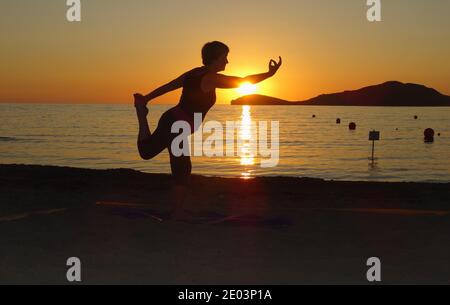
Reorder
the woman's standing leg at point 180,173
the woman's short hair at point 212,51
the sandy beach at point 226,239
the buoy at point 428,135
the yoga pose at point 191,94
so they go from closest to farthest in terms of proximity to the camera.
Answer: the sandy beach at point 226,239 < the yoga pose at point 191,94 < the woman's short hair at point 212,51 < the woman's standing leg at point 180,173 < the buoy at point 428,135

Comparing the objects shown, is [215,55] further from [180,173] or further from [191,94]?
[180,173]

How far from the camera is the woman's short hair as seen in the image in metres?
7.84

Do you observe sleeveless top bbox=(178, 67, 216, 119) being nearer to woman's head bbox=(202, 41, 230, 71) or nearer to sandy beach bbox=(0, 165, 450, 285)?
woman's head bbox=(202, 41, 230, 71)

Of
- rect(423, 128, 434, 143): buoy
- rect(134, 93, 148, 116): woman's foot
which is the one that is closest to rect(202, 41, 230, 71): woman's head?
rect(134, 93, 148, 116): woman's foot

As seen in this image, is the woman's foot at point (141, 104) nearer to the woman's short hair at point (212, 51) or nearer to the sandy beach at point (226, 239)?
the woman's short hair at point (212, 51)

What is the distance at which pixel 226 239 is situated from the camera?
7.69 meters

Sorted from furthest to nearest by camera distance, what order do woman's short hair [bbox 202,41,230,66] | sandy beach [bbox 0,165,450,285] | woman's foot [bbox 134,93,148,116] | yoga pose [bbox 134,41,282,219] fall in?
woman's foot [bbox 134,93,148,116]
woman's short hair [bbox 202,41,230,66]
yoga pose [bbox 134,41,282,219]
sandy beach [bbox 0,165,450,285]

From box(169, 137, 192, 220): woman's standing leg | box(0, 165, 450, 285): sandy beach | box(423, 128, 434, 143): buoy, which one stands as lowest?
box(423, 128, 434, 143): buoy

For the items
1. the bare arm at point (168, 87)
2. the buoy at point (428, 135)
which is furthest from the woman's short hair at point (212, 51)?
the buoy at point (428, 135)

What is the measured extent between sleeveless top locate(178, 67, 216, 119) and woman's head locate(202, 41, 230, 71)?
5.0 inches

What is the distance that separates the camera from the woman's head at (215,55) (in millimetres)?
7832

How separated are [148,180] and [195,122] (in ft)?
26.4

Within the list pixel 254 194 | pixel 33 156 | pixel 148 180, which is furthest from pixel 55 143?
pixel 254 194

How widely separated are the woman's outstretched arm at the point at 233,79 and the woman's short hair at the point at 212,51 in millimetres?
265
